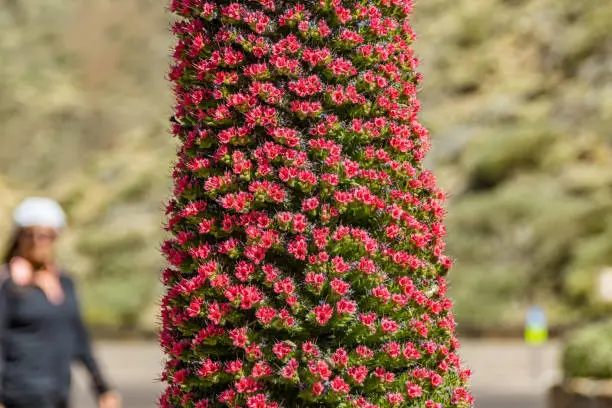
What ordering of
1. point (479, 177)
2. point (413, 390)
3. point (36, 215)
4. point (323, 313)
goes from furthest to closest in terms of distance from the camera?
point (479, 177), point (36, 215), point (413, 390), point (323, 313)

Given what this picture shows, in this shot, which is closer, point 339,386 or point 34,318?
point 339,386

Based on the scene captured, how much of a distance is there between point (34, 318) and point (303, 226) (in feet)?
8.23

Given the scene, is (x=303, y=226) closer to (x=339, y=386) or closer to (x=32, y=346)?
(x=339, y=386)

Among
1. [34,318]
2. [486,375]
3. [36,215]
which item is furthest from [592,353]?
[486,375]

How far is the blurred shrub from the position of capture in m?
12.0

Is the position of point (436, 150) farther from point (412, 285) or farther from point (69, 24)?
point (69, 24)

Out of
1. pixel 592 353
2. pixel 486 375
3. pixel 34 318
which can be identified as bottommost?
pixel 34 318

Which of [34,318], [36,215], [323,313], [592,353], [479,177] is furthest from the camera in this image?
[479,177]

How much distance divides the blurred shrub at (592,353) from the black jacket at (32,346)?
A: 700cm

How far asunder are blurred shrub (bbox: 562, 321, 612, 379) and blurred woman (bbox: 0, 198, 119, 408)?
22.9ft

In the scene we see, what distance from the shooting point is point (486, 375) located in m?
21.6

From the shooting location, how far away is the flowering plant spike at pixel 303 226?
13.3 ft

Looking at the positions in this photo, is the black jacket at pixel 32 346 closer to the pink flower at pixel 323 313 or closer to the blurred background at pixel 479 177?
the blurred background at pixel 479 177

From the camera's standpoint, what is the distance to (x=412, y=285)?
13.6ft
